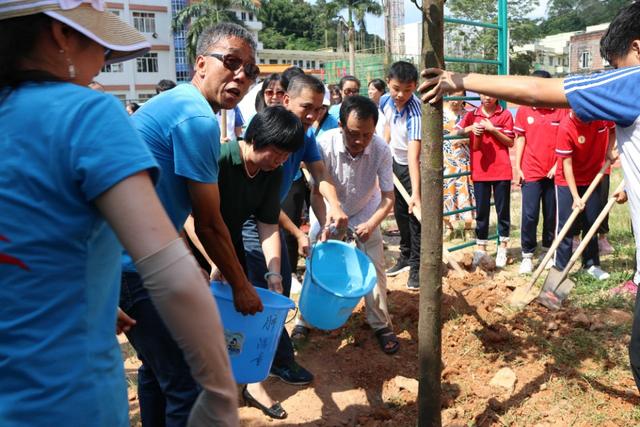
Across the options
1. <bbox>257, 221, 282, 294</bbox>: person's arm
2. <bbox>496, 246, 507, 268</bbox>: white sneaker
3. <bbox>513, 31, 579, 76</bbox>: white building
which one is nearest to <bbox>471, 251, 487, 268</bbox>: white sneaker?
<bbox>496, 246, 507, 268</bbox>: white sneaker

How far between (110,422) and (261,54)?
181ft

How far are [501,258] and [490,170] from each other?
3.07 ft

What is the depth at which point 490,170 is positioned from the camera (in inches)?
238

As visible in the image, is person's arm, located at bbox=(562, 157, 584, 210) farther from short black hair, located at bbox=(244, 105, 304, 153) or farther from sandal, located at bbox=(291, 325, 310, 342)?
short black hair, located at bbox=(244, 105, 304, 153)

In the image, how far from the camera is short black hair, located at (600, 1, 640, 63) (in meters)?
2.27

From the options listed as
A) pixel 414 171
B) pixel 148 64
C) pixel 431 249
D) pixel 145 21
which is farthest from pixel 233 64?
pixel 145 21

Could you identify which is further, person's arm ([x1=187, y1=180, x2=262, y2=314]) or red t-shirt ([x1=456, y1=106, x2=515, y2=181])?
red t-shirt ([x1=456, y1=106, x2=515, y2=181])

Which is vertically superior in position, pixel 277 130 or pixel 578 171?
pixel 277 130

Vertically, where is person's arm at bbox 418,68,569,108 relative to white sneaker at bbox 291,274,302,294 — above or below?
above

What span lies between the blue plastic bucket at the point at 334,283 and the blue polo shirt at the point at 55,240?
207 centimetres

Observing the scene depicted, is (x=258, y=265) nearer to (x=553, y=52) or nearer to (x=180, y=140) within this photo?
(x=180, y=140)

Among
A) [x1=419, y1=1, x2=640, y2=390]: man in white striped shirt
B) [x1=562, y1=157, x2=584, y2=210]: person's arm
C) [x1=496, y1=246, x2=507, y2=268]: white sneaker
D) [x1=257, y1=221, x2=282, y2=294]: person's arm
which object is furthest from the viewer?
[x1=496, y1=246, x2=507, y2=268]: white sneaker

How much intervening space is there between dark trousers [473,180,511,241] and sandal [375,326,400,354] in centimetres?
248

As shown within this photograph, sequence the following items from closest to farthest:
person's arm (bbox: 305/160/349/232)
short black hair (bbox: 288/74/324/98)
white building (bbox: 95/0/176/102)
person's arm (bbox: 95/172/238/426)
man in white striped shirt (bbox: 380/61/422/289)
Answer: person's arm (bbox: 95/172/238/426) < person's arm (bbox: 305/160/349/232) < short black hair (bbox: 288/74/324/98) < man in white striped shirt (bbox: 380/61/422/289) < white building (bbox: 95/0/176/102)
